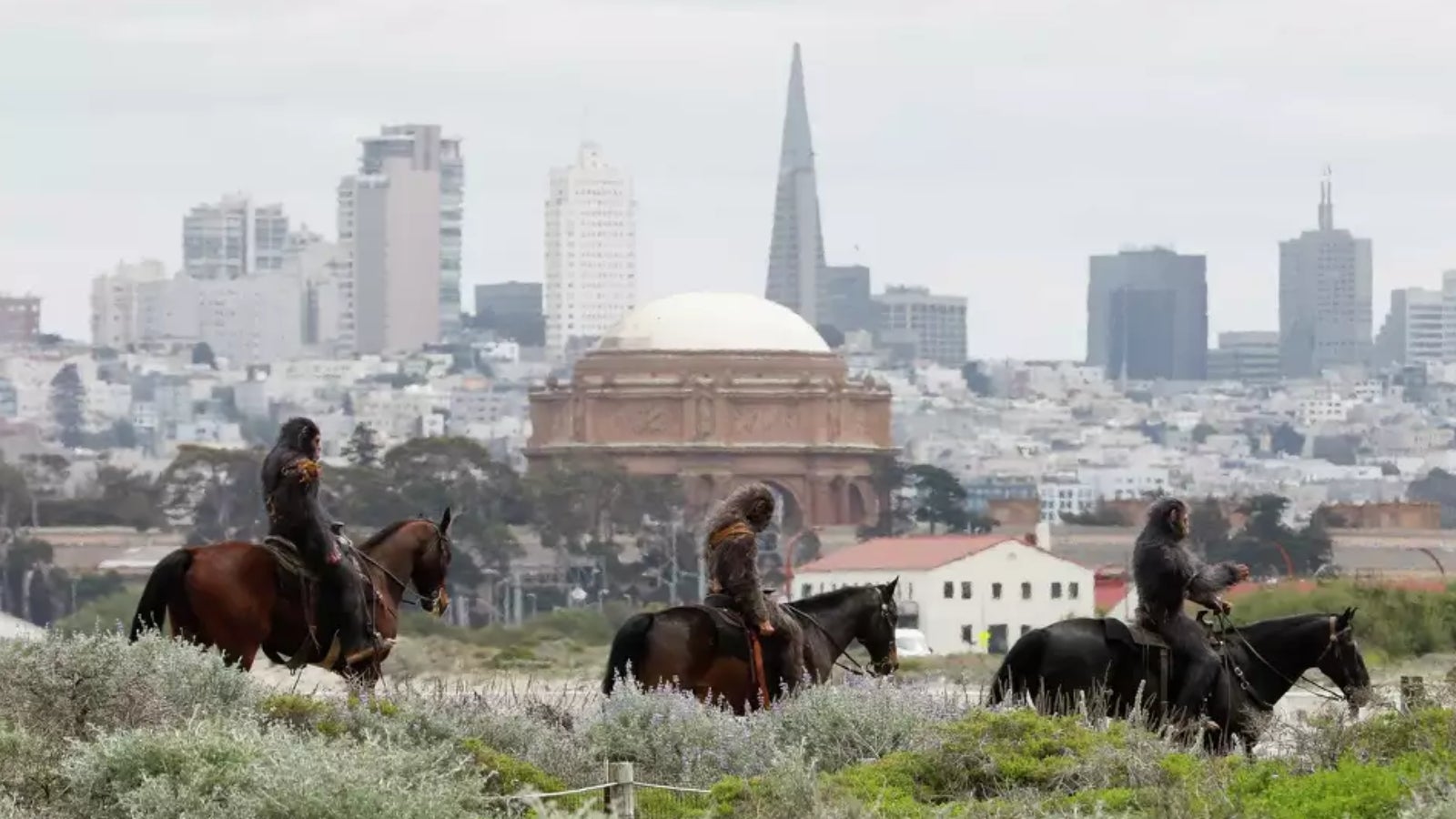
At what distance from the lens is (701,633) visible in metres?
21.6

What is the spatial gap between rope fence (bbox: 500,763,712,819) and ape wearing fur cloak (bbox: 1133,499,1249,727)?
3490 mm

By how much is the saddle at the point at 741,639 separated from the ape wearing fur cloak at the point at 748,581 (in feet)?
0.09

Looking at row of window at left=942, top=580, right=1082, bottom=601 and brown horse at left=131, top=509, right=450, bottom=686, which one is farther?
row of window at left=942, top=580, right=1082, bottom=601

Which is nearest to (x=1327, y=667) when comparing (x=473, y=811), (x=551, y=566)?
(x=473, y=811)

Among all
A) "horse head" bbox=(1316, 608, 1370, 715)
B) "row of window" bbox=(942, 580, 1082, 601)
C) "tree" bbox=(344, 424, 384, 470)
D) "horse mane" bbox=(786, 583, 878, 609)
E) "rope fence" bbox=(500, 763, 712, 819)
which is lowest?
"row of window" bbox=(942, 580, 1082, 601)

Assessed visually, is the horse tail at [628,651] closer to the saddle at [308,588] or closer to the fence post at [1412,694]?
the saddle at [308,588]

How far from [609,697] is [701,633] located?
127 cm

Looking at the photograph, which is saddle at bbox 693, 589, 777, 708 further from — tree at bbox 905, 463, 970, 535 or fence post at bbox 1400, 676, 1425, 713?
tree at bbox 905, 463, 970, 535

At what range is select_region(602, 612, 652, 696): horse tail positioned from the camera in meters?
21.3

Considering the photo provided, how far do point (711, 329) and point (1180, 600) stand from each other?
102 metres

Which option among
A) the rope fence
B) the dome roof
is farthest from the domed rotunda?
the rope fence

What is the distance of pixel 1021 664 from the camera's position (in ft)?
70.6

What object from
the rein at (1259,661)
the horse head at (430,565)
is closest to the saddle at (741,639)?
the rein at (1259,661)

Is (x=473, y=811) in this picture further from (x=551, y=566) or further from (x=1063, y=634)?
(x=551, y=566)
